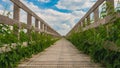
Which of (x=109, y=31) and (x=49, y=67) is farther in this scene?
(x=49, y=67)

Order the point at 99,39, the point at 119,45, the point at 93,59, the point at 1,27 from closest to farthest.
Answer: the point at 119,45 → the point at 1,27 → the point at 99,39 → the point at 93,59

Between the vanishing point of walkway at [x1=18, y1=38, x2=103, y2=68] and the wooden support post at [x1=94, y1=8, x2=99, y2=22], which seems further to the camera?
the wooden support post at [x1=94, y1=8, x2=99, y2=22]

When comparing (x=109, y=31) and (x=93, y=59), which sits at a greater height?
(x=109, y=31)

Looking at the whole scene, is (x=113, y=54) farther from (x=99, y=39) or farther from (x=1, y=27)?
(x=1, y=27)

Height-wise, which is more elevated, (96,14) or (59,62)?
(96,14)

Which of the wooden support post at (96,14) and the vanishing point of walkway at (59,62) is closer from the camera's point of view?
the vanishing point of walkway at (59,62)

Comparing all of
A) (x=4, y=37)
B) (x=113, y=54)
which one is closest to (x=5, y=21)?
(x=4, y=37)

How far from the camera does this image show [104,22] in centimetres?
716

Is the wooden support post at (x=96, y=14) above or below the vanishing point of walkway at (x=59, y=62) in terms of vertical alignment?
above

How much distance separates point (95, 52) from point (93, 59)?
360 millimetres

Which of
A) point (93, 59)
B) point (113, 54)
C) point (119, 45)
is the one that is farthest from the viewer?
point (93, 59)

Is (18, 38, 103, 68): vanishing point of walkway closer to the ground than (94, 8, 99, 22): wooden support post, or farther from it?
closer to the ground

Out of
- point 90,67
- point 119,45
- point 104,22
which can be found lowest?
point 90,67

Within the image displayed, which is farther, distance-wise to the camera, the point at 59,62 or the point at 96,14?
the point at 96,14
